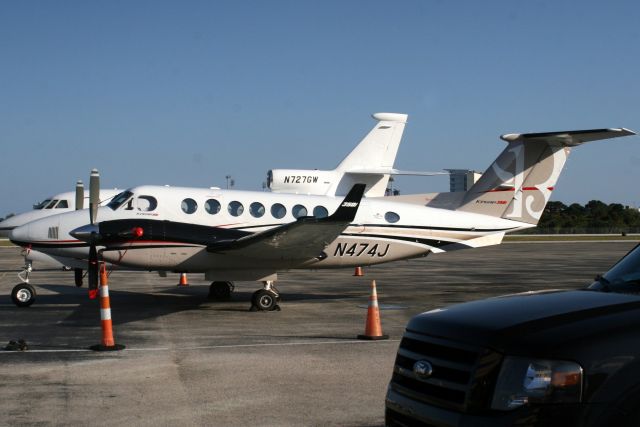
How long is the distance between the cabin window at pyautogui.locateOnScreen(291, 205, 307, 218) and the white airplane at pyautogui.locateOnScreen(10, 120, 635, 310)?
0.08ft

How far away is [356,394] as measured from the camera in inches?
311

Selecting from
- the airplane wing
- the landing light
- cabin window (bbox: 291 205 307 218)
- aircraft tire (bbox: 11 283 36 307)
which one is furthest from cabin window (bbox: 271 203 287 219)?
aircraft tire (bbox: 11 283 36 307)

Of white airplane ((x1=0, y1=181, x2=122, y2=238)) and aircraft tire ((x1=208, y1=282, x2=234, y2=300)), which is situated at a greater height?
white airplane ((x1=0, y1=181, x2=122, y2=238))

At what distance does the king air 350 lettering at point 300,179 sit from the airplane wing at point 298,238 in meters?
20.2

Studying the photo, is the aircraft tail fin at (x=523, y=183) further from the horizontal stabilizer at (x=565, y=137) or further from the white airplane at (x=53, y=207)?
the white airplane at (x=53, y=207)

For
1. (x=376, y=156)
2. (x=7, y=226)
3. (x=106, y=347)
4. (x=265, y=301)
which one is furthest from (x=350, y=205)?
(x=376, y=156)

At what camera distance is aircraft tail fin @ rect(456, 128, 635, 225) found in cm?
1953

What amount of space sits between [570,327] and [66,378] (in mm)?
6525

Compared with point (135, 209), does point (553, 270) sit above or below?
below

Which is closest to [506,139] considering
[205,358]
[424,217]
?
[424,217]

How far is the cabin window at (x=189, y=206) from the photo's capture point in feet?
56.2

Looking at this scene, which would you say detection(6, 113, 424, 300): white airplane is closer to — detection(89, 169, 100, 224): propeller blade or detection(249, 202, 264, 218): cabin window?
detection(249, 202, 264, 218): cabin window

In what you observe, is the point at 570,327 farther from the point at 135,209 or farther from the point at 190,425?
the point at 135,209

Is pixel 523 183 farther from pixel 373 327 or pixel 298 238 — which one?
pixel 373 327
